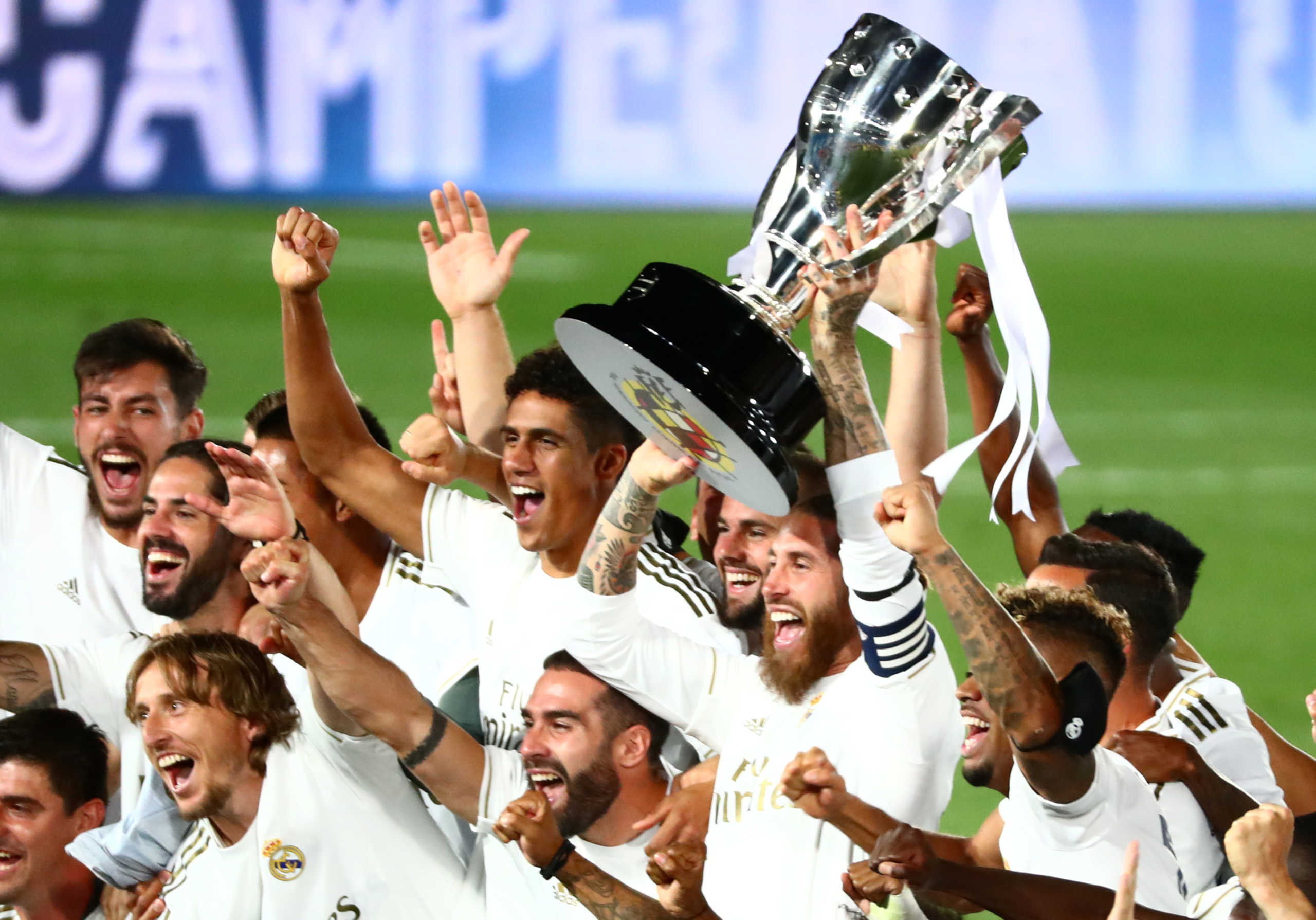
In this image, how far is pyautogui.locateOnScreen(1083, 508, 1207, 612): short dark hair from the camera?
411cm

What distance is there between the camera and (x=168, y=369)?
477 centimetres

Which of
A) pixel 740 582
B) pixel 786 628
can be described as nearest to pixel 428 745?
pixel 786 628

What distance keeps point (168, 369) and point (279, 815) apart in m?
1.55

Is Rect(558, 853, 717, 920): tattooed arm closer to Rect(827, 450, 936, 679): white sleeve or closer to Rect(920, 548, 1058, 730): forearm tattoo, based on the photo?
Rect(827, 450, 936, 679): white sleeve

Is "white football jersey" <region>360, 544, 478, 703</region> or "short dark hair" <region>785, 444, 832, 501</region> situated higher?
"short dark hair" <region>785, 444, 832, 501</region>

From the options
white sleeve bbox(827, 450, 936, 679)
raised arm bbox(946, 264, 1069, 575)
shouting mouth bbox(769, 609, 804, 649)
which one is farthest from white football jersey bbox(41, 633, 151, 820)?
raised arm bbox(946, 264, 1069, 575)

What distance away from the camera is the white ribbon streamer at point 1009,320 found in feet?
9.05

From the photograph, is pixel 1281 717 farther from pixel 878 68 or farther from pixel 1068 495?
pixel 878 68

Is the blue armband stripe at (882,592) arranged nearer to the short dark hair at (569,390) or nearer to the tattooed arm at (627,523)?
the tattooed arm at (627,523)

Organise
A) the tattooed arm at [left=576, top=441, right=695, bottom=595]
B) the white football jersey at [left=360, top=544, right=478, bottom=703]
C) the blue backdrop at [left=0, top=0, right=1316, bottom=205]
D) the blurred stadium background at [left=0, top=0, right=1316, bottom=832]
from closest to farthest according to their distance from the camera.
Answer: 1. the tattooed arm at [left=576, top=441, right=695, bottom=595]
2. the white football jersey at [left=360, top=544, right=478, bottom=703]
3. the blurred stadium background at [left=0, top=0, right=1316, bottom=832]
4. the blue backdrop at [left=0, top=0, right=1316, bottom=205]

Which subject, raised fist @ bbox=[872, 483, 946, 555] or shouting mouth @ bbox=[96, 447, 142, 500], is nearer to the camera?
raised fist @ bbox=[872, 483, 946, 555]

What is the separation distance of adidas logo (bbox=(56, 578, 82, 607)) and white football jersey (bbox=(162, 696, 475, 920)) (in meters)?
1.16

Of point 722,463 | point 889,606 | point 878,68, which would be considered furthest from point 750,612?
point 878,68

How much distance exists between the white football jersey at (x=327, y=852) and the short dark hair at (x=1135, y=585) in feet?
4.36
